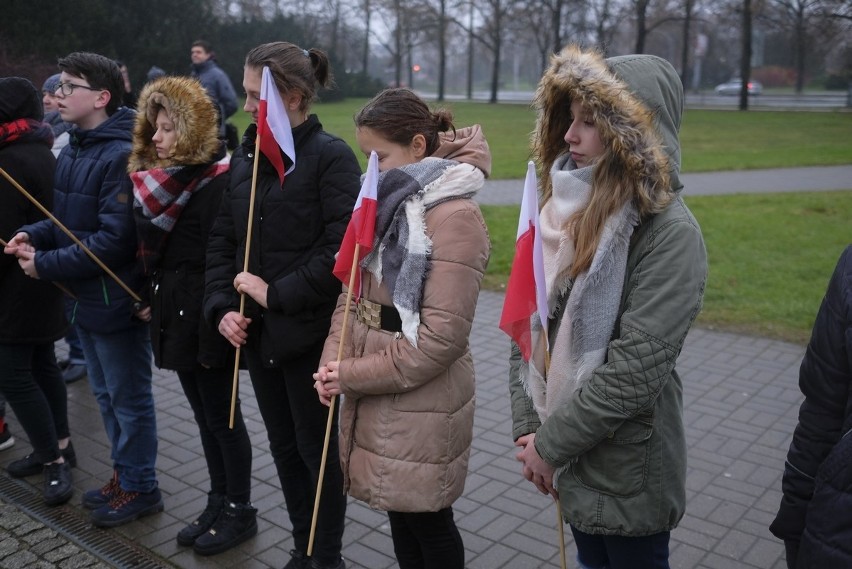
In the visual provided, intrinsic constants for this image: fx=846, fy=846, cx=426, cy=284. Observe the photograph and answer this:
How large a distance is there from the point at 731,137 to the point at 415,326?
24.2 meters

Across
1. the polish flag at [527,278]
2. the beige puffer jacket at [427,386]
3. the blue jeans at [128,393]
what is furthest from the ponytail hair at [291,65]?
the blue jeans at [128,393]

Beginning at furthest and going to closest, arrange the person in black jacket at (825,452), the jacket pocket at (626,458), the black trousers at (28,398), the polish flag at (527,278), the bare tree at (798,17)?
the bare tree at (798,17)
the black trousers at (28,398)
the polish flag at (527,278)
the jacket pocket at (626,458)
the person in black jacket at (825,452)

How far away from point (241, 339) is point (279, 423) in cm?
39

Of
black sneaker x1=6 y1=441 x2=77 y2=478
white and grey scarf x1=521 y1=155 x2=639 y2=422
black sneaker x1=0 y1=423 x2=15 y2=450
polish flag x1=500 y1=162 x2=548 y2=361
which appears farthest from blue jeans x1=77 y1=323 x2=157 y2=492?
white and grey scarf x1=521 y1=155 x2=639 y2=422

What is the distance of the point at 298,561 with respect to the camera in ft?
11.7

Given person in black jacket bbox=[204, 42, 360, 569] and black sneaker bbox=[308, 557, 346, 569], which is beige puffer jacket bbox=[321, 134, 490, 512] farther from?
black sneaker bbox=[308, 557, 346, 569]

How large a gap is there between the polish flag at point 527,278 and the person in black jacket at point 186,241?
1505 mm

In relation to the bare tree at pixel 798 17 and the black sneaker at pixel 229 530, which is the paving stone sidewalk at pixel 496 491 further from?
the bare tree at pixel 798 17

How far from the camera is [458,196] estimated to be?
267 cm

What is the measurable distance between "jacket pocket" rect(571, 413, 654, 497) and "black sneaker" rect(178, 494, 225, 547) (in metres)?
2.22

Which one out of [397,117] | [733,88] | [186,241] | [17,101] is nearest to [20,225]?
[17,101]

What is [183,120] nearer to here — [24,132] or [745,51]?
[24,132]

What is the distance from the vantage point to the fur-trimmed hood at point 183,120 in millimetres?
3566

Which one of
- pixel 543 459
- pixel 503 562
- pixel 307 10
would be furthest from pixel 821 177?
pixel 307 10
